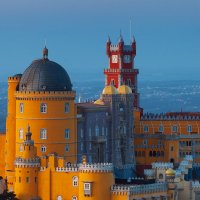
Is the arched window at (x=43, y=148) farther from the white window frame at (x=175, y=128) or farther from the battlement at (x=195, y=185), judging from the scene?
the white window frame at (x=175, y=128)

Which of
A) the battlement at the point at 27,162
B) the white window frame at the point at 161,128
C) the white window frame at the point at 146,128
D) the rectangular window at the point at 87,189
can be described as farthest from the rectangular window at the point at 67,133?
the white window frame at the point at 161,128

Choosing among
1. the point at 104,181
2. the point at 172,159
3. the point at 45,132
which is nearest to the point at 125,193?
the point at 104,181

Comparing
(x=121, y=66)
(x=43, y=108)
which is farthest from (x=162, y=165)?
(x=121, y=66)

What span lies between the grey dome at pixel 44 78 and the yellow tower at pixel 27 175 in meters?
9.01

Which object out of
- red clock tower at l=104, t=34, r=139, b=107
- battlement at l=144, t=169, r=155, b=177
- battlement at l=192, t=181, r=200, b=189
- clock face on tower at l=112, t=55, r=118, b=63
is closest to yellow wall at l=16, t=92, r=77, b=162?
battlement at l=144, t=169, r=155, b=177

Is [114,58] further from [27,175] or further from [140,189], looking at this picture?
[140,189]

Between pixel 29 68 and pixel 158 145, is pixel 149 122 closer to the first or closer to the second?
pixel 158 145

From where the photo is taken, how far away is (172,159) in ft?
525

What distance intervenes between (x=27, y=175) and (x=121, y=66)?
38900 mm

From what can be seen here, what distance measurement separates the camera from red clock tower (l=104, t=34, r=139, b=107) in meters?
174

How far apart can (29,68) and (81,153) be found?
9351mm

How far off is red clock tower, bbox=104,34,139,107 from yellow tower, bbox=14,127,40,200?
36207mm

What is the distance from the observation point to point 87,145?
151m

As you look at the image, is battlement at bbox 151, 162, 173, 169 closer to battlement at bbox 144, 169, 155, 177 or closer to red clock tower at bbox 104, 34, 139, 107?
battlement at bbox 144, 169, 155, 177
